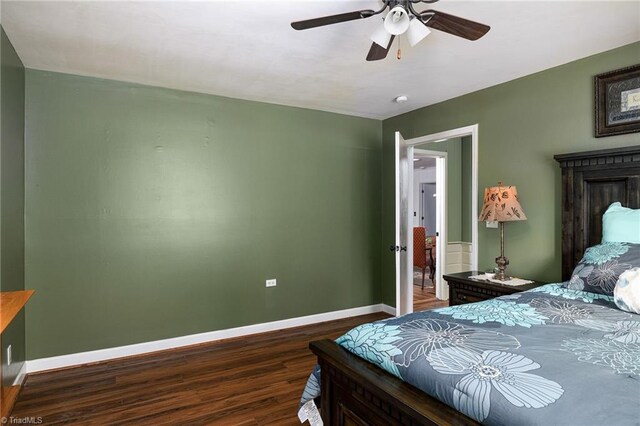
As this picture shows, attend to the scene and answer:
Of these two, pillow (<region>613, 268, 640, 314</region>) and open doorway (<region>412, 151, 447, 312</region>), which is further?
open doorway (<region>412, 151, 447, 312</region>)

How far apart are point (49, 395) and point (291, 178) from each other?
9.51 feet

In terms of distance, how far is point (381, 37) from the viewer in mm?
1980

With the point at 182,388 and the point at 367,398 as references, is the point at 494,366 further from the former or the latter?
the point at 182,388

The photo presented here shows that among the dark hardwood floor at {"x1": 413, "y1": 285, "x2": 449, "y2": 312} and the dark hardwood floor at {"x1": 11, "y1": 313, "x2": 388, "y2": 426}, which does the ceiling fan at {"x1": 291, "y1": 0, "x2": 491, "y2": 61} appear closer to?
the dark hardwood floor at {"x1": 11, "y1": 313, "x2": 388, "y2": 426}

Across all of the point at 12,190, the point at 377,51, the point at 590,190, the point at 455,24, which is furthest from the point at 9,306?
the point at 590,190

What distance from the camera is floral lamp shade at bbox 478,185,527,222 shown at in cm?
303

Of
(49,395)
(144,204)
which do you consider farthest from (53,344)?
(144,204)

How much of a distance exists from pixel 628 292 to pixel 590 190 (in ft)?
3.65

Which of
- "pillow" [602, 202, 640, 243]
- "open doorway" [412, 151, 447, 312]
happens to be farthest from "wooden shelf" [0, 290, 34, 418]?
"open doorway" [412, 151, 447, 312]

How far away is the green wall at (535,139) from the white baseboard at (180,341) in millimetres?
1812

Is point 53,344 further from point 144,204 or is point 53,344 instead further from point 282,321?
point 282,321

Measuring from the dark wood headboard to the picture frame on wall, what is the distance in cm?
21

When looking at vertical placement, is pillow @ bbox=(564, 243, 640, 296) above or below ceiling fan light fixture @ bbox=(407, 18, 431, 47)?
below

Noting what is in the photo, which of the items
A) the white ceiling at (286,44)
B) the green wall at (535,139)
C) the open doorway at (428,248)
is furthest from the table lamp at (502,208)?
the open doorway at (428,248)
